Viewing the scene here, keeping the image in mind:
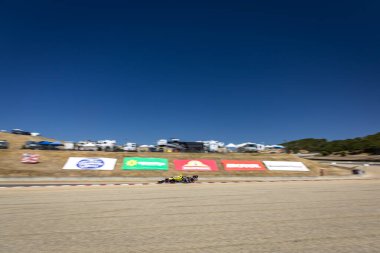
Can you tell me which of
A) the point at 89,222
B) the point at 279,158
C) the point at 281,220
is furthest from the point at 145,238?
the point at 279,158

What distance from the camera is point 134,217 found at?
10.8 metres

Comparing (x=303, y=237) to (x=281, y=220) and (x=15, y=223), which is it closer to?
(x=281, y=220)

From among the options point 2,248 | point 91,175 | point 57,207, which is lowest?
point 2,248

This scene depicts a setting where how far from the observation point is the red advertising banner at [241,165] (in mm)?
41247

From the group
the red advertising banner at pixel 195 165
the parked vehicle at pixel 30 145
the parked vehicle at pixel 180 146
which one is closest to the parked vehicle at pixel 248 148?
the parked vehicle at pixel 180 146

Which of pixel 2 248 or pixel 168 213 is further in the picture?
pixel 168 213

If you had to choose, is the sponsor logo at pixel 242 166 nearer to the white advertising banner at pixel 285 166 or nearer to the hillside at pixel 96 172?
the hillside at pixel 96 172

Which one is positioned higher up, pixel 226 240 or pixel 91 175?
pixel 91 175

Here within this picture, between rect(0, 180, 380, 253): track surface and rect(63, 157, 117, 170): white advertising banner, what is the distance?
22.7m

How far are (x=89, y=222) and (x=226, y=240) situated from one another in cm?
469

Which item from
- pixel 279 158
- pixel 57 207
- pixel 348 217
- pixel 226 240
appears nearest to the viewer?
pixel 226 240

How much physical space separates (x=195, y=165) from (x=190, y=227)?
104 ft

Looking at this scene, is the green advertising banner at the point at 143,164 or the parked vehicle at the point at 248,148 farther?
the parked vehicle at the point at 248,148

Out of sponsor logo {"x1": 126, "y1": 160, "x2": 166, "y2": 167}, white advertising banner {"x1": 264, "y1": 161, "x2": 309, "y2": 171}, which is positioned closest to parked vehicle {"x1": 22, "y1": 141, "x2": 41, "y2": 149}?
sponsor logo {"x1": 126, "y1": 160, "x2": 166, "y2": 167}
